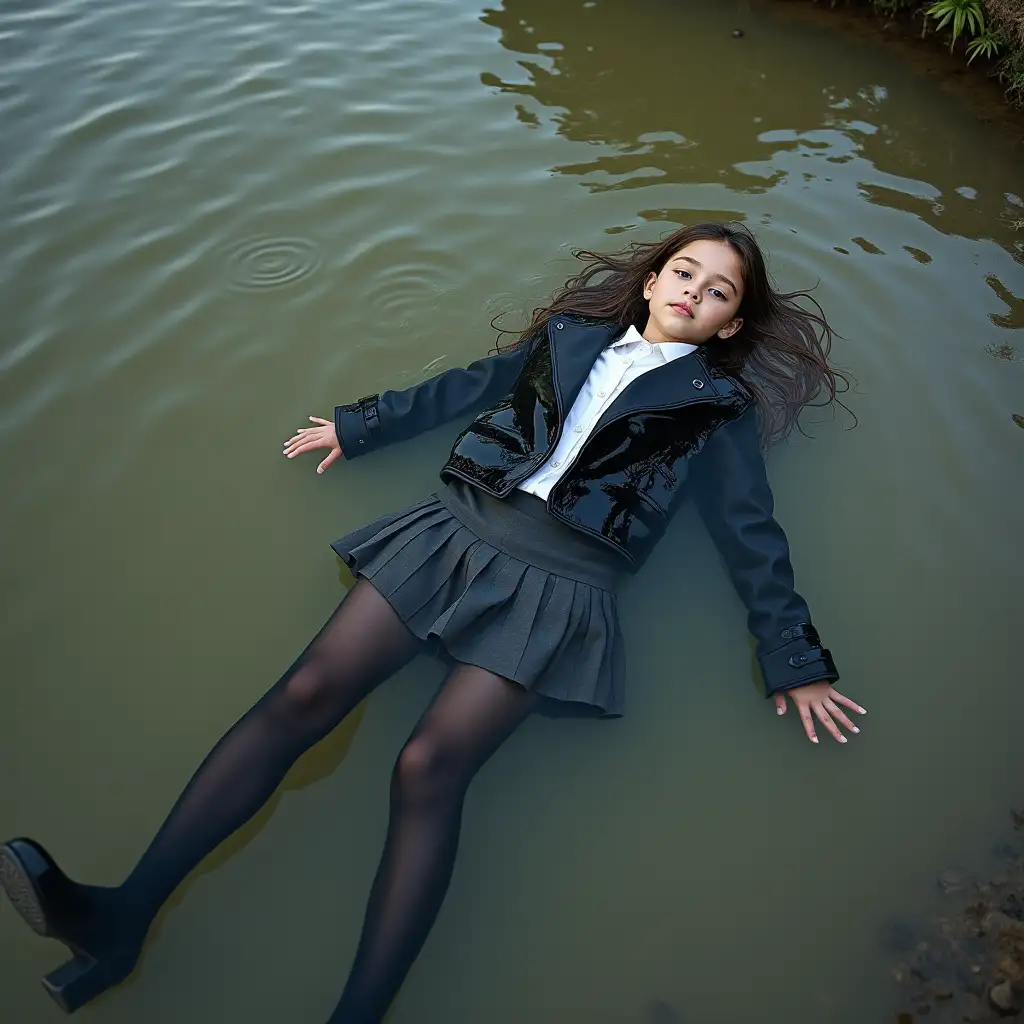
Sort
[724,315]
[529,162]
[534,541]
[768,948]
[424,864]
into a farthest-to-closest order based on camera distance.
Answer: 1. [529,162]
2. [724,315]
3. [534,541]
4. [768,948]
5. [424,864]

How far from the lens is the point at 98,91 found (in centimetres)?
600

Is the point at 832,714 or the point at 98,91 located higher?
the point at 98,91

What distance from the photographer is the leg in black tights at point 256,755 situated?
2.60 m

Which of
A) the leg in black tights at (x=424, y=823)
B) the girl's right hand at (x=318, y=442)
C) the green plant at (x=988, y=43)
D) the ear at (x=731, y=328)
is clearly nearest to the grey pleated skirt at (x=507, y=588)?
the leg in black tights at (x=424, y=823)

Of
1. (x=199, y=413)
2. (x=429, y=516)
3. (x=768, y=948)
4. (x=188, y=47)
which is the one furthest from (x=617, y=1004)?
(x=188, y=47)

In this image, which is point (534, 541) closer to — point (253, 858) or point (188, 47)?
point (253, 858)

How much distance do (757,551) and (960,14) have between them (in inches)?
212

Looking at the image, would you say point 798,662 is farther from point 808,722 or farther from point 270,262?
point 270,262

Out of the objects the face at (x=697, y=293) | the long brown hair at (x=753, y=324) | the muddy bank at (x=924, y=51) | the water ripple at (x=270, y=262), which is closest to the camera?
the face at (x=697, y=293)

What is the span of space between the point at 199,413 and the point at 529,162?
2647mm

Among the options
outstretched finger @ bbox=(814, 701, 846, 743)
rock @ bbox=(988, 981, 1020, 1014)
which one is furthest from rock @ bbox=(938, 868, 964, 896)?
outstretched finger @ bbox=(814, 701, 846, 743)

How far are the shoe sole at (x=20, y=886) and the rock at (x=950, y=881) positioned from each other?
2.67m

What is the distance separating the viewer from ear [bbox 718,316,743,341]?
3.87 meters

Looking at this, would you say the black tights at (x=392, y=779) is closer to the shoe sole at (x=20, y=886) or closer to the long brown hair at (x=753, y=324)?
the shoe sole at (x=20, y=886)
